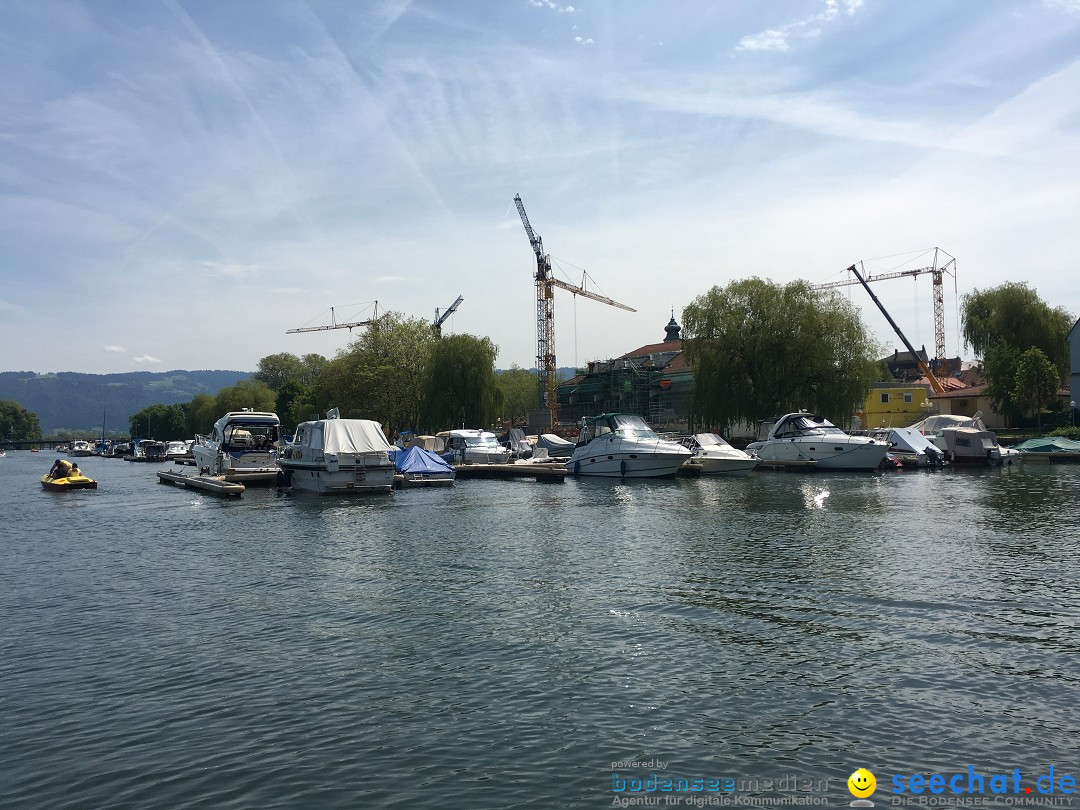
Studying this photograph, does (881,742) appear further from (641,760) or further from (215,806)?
(215,806)

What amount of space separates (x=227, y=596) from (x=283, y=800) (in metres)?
9.93

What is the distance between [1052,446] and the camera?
2197 inches

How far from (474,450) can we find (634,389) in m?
72.3

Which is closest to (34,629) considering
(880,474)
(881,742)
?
(881,742)

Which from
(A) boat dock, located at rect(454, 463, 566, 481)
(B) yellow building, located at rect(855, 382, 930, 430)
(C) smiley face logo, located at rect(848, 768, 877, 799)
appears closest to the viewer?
(C) smiley face logo, located at rect(848, 768, 877, 799)

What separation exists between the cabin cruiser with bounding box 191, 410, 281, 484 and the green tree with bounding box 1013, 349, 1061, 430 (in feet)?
207

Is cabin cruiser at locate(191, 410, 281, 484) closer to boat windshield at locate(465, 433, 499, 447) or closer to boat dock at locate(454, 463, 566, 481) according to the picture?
boat dock at locate(454, 463, 566, 481)

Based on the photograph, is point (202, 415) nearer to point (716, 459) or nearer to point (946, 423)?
point (716, 459)

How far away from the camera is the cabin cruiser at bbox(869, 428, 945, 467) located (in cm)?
5350

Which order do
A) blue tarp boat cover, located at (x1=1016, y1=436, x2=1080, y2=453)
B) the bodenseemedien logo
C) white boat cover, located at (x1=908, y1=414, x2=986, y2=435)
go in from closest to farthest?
1. the bodenseemedien logo
2. blue tarp boat cover, located at (x1=1016, y1=436, x2=1080, y2=453)
3. white boat cover, located at (x1=908, y1=414, x2=986, y2=435)

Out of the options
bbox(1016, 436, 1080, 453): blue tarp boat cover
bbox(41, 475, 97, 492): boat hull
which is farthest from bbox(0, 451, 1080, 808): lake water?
bbox(1016, 436, 1080, 453): blue tarp boat cover

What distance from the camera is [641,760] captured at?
8828 mm

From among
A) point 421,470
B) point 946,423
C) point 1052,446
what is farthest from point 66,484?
point 1052,446

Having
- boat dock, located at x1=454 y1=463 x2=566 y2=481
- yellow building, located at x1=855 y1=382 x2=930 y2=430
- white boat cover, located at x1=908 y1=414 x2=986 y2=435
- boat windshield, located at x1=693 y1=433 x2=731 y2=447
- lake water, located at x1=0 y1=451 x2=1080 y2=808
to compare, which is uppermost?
yellow building, located at x1=855 y1=382 x2=930 y2=430
